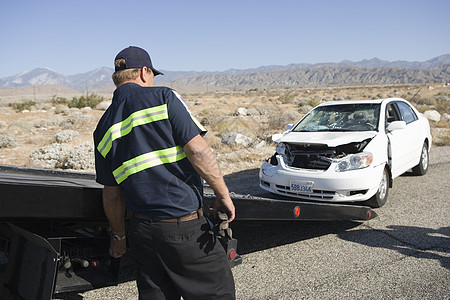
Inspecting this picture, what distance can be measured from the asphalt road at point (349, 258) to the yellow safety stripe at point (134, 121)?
1.90 m

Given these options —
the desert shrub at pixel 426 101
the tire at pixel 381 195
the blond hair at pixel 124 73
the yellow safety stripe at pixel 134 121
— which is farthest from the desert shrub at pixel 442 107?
the yellow safety stripe at pixel 134 121

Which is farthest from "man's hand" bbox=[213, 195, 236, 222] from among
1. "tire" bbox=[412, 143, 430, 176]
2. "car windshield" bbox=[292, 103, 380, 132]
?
"tire" bbox=[412, 143, 430, 176]

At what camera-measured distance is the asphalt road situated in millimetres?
3525

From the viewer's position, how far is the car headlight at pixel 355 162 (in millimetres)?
5621

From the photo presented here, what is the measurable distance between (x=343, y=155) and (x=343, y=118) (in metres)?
1.35

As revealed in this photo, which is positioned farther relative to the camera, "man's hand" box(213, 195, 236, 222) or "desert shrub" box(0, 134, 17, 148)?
"desert shrub" box(0, 134, 17, 148)

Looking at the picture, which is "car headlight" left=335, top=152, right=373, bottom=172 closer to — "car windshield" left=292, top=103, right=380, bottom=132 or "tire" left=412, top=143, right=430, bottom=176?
"car windshield" left=292, top=103, right=380, bottom=132

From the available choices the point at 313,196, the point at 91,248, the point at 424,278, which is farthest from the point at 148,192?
the point at 313,196

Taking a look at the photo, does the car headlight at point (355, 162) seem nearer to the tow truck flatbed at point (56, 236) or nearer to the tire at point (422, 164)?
the tow truck flatbed at point (56, 236)

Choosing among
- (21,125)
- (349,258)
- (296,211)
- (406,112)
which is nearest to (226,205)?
(296,211)

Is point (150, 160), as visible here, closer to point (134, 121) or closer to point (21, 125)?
point (134, 121)

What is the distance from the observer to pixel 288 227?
5.32 metres

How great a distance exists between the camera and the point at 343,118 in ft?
22.9

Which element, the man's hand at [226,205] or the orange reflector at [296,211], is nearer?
the man's hand at [226,205]
